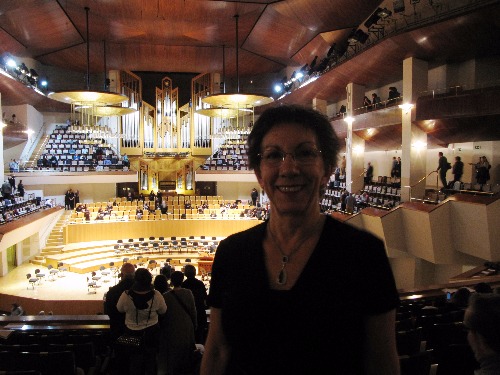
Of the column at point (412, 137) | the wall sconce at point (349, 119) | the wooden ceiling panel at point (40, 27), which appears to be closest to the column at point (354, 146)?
the wall sconce at point (349, 119)

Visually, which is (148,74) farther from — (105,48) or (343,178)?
(343,178)

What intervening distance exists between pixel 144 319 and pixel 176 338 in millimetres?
236

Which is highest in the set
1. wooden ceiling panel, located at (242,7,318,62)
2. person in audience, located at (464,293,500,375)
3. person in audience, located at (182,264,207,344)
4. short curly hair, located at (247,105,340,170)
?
wooden ceiling panel, located at (242,7,318,62)

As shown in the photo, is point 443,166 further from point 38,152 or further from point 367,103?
point 38,152

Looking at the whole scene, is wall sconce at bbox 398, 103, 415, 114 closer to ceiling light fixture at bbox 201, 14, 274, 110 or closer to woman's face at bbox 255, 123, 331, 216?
ceiling light fixture at bbox 201, 14, 274, 110

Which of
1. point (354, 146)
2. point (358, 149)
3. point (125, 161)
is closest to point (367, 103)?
point (354, 146)

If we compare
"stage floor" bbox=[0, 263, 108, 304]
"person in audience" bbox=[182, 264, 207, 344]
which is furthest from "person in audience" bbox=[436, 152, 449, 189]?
"stage floor" bbox=[0, 263, 108, 304]

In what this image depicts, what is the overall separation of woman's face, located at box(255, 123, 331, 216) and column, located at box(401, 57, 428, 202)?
981cm

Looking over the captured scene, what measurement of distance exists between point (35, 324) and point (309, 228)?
11.2 ft

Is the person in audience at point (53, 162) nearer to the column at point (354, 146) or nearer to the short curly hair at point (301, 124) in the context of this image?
the column at point (354, 146)

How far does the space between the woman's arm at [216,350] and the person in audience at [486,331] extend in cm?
100

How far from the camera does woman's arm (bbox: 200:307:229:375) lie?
117 cm

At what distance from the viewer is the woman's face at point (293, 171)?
1.10 m

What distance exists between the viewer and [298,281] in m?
1.04
